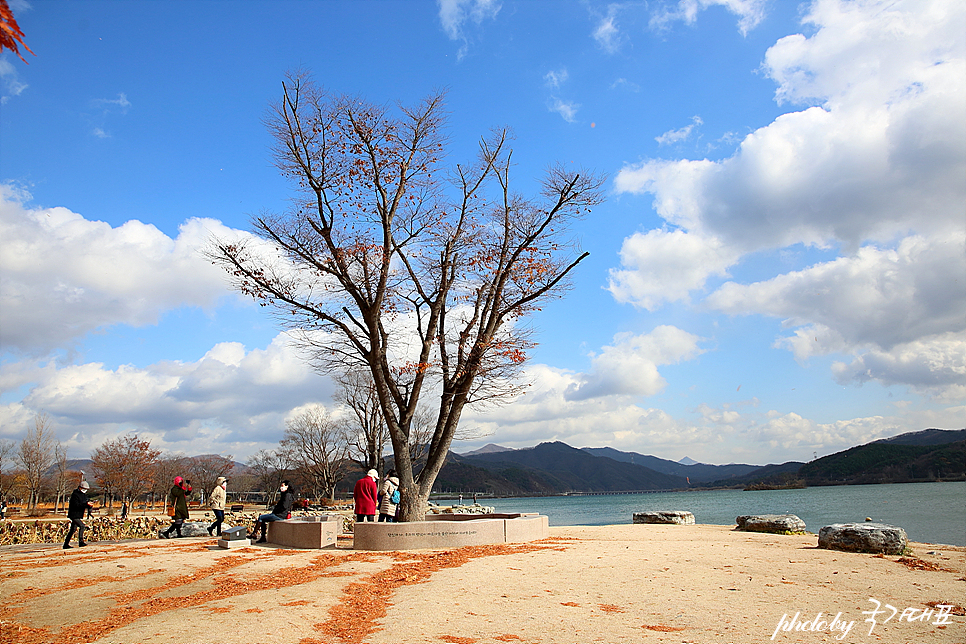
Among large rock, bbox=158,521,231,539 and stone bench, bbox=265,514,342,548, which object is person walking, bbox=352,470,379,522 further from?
large rock, bbox=158,521,231,539

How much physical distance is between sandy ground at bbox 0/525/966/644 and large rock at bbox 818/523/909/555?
0.40 m

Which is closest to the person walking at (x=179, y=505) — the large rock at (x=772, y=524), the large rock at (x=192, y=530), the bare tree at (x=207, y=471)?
the large rock at (x=192, y=530)

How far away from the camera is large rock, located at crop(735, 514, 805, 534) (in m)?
16.0

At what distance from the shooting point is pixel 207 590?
24.4 ft

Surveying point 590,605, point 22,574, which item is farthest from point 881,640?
point 22,574

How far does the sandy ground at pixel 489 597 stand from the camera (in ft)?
17.0

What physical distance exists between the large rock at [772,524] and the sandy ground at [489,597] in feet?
17.8

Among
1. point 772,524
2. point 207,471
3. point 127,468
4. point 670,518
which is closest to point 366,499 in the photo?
point 772,524

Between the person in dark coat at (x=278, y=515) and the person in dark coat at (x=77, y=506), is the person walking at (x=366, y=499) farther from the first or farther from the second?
the person in dark coat at (x=77, y=506)

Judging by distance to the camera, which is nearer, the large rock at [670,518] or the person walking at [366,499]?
the person walking at [366,499]

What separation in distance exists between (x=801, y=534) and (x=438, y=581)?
12.2 m

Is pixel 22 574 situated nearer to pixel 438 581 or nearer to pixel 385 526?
pixel 385 526

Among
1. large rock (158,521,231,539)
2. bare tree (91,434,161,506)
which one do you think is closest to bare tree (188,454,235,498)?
bare tree (91,434,161,506)

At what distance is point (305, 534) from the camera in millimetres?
12484
